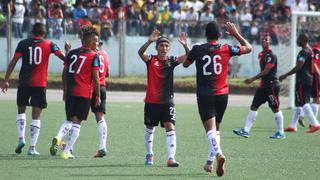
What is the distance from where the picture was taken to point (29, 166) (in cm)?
1368

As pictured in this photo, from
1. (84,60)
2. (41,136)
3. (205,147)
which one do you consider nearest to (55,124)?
(41,136)

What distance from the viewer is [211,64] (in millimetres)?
13414

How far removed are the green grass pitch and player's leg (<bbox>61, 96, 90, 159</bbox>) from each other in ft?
0.59

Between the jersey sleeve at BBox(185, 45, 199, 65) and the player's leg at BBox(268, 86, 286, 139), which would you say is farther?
the player's leg at BBox(268, 86, 286, 139)

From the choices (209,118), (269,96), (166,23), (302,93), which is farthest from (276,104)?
(166,23)

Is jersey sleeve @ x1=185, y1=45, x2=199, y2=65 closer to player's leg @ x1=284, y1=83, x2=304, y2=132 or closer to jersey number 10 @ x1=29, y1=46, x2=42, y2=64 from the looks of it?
jersey number 10 @ x1=29, y1=46, x2=42, y2=64

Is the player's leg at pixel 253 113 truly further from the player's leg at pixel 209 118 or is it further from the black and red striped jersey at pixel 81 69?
the player's leg at pixel 209 118

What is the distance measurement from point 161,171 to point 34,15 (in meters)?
23.8

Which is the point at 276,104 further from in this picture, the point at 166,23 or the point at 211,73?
the point at 166,23

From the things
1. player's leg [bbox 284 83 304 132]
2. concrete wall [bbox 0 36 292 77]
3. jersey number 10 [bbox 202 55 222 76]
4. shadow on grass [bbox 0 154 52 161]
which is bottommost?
concrete wall [bbox 0 36 292 77]

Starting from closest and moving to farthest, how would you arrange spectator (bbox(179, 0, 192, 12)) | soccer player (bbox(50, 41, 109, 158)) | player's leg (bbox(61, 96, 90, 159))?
1. player's leg (bbox(61, 96, 90, 159))
2. soccer player (bbox(50, 41, 109, 158))
3. spectator (bbox(179, 0, 192, 12))

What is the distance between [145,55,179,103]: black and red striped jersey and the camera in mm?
14359

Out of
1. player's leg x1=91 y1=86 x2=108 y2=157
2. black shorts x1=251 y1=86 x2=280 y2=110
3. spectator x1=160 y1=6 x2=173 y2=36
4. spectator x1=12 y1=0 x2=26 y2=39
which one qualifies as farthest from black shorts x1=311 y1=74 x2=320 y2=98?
spectator x1=12 y1=0 x2=26 y2=39

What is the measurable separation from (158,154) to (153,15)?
21671 millimetres
